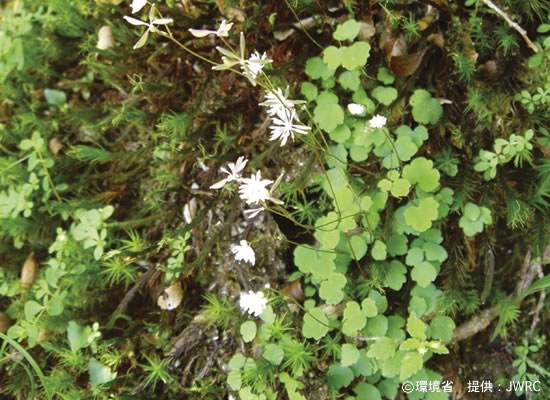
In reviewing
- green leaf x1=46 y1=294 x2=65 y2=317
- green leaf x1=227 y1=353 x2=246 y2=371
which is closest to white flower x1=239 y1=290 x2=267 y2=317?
green leaf x1=227 y1=353 x2=246 y2=371

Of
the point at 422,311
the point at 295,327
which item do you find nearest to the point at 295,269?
the point at 295,327

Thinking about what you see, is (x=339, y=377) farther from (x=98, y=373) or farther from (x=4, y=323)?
(x=4, y=323)

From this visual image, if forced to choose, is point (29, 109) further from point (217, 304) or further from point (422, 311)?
point (422, 311)

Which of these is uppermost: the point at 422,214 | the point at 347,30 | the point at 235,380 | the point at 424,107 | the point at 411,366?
the point at 347,30

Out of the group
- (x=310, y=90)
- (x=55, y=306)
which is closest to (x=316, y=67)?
(x=310, y=90)

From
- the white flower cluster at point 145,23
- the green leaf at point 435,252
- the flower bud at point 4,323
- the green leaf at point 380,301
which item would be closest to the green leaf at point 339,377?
the green leaf at point 380,301

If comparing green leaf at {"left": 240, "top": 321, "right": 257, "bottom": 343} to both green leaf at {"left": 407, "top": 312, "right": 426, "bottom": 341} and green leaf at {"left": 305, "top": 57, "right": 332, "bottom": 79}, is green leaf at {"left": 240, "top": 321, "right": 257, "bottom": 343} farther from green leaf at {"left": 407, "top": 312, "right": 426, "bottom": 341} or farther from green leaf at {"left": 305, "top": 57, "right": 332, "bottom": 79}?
green leaf at {"left": 305, "top": 57, "right": 332, "bottom": 79}
